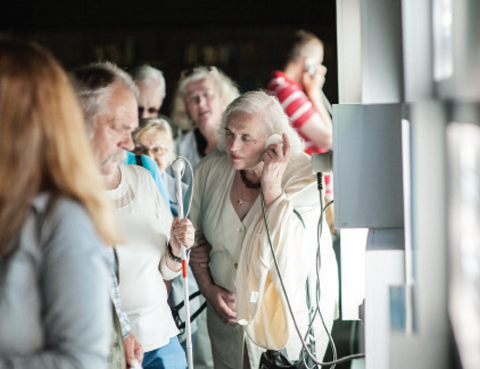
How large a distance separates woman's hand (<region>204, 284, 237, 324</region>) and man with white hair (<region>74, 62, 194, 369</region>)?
1.58 ft

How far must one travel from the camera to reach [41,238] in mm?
1101

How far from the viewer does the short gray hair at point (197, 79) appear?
4.04 metres

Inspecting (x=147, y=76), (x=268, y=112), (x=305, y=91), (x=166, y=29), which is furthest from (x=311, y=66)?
(x=166, y=29)

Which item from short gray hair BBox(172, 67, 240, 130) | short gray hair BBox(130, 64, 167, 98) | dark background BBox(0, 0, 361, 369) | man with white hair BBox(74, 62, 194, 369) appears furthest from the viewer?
dark background BBox(0, 0, 361, 369)

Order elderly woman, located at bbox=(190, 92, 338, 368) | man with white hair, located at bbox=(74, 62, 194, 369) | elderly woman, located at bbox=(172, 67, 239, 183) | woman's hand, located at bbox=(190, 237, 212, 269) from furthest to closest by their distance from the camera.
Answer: elderly woman, located at bbox=(172, 67, 239, 183)
woman's hand, located at bbox=(190, 237, 212, 269)
elderly woman, located at bbox=(190, 92, 338, 368)
man with white hair, located at bbox=(74, 62, 194, 369)

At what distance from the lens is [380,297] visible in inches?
58.6

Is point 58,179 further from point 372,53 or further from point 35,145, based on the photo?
point 372,53

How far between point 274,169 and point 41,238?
1548mm

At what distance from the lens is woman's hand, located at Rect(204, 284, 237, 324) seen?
2764 millimetres

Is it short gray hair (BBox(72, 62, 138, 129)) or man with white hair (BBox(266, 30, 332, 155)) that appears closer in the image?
short gray hair (BBox(72, 62, 138, 129))

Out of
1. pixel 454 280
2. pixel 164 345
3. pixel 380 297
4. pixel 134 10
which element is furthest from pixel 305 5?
pixel 454 280

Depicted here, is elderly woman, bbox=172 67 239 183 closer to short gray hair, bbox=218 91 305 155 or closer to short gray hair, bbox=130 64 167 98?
short gray hair, bbox=130 64 167 98

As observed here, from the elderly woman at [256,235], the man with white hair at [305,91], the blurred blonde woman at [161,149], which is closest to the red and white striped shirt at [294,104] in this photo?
the man with white hair at [305,91]

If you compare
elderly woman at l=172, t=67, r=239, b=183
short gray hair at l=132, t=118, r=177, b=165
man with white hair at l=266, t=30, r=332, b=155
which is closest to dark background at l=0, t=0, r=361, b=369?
man with white hair at l=266, t=30, r=332, b=155
